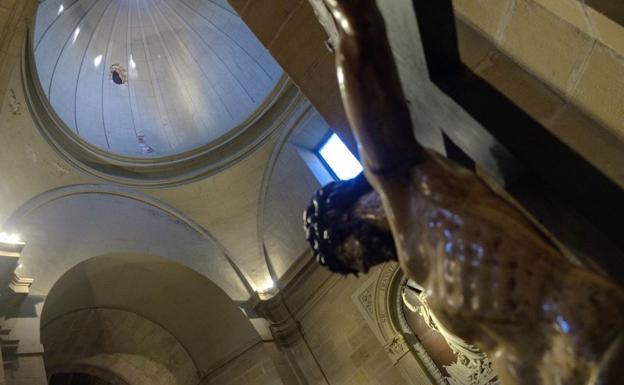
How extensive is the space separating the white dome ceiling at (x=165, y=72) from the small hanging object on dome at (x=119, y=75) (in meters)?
0.02

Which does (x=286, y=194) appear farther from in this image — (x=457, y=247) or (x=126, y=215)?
(x=457, y=247)

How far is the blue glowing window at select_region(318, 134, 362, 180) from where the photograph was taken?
9.74 metres

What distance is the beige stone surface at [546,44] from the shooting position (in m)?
1.51

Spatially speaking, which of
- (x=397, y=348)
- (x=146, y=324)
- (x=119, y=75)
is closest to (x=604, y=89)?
(x=397, y=348)

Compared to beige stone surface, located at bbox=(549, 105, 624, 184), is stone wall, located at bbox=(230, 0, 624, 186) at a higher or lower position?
higher

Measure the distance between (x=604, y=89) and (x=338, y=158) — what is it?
8604 mm

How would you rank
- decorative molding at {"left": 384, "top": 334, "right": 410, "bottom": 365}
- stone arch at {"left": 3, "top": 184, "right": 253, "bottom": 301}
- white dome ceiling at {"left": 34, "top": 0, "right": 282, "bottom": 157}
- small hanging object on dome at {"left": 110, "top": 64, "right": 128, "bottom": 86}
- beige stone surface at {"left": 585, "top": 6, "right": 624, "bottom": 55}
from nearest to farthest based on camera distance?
beige stone surface at {"left": 585, "top": 6, "right": 624, "bottom": 55}
stone arch at {"left": 3, "top": 184, "right": 253, "bottom": 301}
decorative molding at {"left": 384, "top": 334, "right": 410, "bottom": 365}
white dome ceiling at {"left": 34, "top": 0, "right": 282, "bottom": 157}
small hanging object on dome at {"left": 110, "top": 64, "right": 128, "bottom": 86}

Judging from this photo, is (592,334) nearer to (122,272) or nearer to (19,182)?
(19,182)

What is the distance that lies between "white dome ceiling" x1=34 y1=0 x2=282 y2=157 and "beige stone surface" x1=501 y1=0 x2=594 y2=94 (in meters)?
8.80

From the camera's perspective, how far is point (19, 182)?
6.61 m

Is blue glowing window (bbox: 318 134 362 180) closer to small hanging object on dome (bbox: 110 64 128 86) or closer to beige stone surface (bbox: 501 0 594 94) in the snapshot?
small hanging object on dome (bbox: 110 64 128 86)

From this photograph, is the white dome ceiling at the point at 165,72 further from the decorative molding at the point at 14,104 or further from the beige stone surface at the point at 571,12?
the beige stone surface at the point at 571,12

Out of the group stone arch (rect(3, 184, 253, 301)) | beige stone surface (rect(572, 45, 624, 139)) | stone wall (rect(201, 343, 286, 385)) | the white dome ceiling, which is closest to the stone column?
stone wall (rect(201, 343, 286, 385))

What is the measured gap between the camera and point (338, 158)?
10047 millimetres
